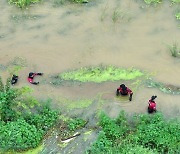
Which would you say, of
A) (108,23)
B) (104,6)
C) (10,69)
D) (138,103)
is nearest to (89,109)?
(138,103)

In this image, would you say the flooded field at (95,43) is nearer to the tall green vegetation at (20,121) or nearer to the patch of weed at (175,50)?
the patch of weed at (175,50)

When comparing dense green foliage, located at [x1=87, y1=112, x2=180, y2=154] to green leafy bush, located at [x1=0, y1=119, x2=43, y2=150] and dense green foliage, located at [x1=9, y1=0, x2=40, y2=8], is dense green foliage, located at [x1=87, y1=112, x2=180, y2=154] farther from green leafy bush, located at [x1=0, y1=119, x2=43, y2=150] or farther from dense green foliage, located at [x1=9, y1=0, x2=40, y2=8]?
dense green foliage, located at [x1=9, y1=0, x2=40, y2=8]

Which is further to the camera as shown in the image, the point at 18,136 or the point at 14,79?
the point at 14,79

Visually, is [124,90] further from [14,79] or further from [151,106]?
[14,79]

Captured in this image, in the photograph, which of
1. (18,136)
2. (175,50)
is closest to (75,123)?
A: (18,136)

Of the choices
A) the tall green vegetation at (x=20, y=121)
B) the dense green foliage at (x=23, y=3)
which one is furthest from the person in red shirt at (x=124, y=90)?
the dense green foliage at (x=23, y=3)

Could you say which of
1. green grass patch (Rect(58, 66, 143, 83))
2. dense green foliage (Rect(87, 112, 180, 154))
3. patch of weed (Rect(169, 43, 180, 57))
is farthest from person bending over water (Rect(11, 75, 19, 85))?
patch of weed (Rect(169, 43, 180, 57))

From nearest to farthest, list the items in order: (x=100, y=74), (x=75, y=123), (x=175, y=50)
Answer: (x=75, y=123), (x=100, y=74), (x=175, y=50)
